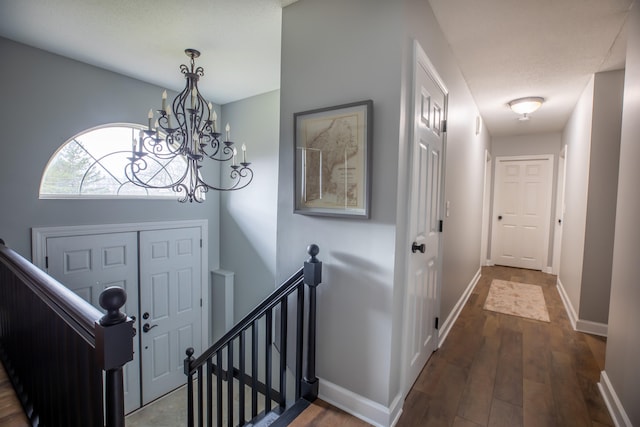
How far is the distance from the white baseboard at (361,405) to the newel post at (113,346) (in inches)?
49.4

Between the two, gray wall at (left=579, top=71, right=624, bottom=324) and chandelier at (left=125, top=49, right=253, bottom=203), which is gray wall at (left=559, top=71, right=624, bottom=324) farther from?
chandelier at (left=125, top=49, right=253, bottom=203)

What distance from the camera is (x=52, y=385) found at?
4.09ft

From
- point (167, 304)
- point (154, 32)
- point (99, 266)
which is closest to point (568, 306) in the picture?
point (167, 304)

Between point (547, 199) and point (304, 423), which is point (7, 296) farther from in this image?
point (547, 199)

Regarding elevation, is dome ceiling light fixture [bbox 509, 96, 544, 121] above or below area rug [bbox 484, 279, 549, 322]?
above

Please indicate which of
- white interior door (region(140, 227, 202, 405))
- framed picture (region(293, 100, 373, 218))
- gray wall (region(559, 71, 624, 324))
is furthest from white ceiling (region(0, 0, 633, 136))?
white interior door (region(140, 227, 202, 405))

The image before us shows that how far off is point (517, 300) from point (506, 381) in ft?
6.60

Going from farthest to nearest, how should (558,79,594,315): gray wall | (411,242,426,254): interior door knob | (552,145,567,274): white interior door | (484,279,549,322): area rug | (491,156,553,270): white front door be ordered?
(491,156,553,270): white front door, (552,145,567,274): white interior door, (484,279,549,322): area rug, (558,79,594,315): gray wall, (411,242,426,254): interior door knob

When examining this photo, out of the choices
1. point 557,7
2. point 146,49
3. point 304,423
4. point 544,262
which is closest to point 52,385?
point 304,423

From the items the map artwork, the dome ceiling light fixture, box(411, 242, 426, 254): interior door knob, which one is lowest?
box(411, 242, 426, 254): interior door knob

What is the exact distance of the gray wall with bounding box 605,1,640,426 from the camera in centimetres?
154

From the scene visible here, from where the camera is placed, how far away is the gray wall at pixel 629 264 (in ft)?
5.06

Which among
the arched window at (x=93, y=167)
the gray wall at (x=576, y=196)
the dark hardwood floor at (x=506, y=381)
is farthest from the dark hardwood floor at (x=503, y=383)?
the arched window at (x=93, y=167)

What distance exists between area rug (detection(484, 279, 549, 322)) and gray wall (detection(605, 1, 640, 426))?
1450mm
